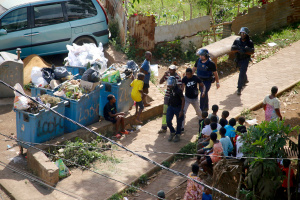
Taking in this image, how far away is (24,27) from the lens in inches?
424

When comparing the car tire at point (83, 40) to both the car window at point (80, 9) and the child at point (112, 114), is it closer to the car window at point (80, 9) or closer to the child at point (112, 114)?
the car window at point (80, 9)

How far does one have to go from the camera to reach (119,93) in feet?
30.7

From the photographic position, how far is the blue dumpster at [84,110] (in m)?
8.68

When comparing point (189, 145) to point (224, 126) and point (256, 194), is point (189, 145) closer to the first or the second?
point (224, 126)

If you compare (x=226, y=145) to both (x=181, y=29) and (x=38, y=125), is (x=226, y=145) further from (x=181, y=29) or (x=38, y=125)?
(x=181, y=29)

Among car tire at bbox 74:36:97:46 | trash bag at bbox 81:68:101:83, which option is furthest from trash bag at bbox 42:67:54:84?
car tire at bbox 74:36:97:46

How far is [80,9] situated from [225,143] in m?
6.41

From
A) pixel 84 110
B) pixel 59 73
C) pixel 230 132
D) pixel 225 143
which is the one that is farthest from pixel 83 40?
pixel 225 143

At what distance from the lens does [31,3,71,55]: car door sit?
35.8ft

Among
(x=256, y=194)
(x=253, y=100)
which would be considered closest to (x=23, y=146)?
(x=256, y=194)

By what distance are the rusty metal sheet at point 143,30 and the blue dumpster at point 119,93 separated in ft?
10.8

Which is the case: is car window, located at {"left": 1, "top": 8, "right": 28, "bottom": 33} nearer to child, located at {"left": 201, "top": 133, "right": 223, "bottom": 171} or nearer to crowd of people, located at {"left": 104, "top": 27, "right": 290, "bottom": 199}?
crowd of people, located at {"left": 104, "top": 27, "right": 290, "bottom": 199}

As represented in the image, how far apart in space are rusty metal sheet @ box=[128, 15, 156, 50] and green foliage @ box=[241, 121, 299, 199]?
263 inches

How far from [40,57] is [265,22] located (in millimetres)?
8030
